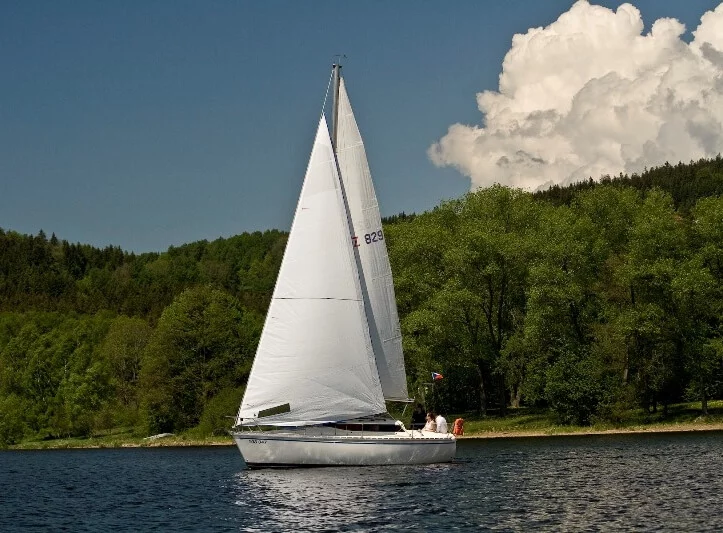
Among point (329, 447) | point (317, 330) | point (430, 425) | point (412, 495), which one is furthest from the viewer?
point (430, 425)

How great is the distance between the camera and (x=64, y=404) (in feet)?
367

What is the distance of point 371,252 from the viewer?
4903 cm

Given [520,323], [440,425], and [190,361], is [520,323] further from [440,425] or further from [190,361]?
[440,425]

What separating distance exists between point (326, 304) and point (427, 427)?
27.3ft

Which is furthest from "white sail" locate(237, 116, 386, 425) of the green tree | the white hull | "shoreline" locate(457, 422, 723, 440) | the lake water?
the green tree

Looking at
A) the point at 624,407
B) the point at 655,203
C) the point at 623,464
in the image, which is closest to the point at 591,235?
the point at 655,203

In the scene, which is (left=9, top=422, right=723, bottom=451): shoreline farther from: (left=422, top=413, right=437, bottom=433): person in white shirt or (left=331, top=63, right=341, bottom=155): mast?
(left=331, top=63, right=341, bottom=155): mast

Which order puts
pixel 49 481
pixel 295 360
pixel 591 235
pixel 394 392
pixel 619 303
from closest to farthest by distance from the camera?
1. pixel 295 360
2. pixel 394 392
3. pixel 49 481
4. pixel 619 303
5. pixel 591 235

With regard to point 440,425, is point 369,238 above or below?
above

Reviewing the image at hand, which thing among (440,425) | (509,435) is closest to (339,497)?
(440,425)

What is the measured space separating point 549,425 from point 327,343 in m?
37.4

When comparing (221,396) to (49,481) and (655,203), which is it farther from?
(655,203)

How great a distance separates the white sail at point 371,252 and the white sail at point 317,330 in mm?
1028

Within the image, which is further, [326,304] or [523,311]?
[523,311]
